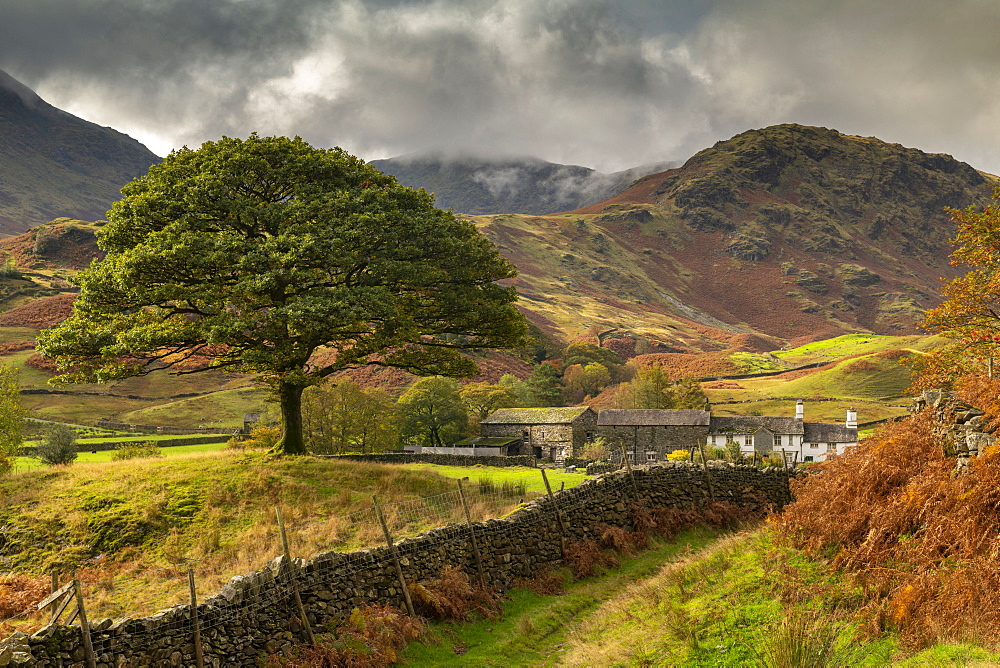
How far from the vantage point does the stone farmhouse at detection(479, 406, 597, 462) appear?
69312mm

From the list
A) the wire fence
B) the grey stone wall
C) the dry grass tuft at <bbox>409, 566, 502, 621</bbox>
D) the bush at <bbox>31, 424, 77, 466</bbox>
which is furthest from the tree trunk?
the bush at <bbox>31, 424, 77, 466</bbox>

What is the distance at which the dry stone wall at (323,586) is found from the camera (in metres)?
10.2

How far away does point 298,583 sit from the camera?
13.0 metres

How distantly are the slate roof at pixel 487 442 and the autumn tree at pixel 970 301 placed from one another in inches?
1743

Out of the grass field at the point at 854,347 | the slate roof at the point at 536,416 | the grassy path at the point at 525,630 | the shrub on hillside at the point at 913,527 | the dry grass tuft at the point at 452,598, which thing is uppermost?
the grass field at the point at 854,347

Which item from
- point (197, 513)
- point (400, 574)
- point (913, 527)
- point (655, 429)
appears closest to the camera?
point (913, 527)

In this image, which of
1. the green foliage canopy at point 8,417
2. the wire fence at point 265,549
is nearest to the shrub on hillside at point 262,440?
the green foliage canopy at point 8,417

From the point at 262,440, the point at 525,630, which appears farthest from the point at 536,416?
the point at 525,630

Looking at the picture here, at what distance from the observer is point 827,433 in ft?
248

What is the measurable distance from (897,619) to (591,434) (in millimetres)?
62497

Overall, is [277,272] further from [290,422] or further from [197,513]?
[197,513]

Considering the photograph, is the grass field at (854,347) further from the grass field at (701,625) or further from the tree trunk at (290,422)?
the grass field at (701,625)

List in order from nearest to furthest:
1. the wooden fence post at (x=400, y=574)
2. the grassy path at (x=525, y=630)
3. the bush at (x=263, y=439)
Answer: the grassy path at (x=525, y=630), the wooden fence post at (x=400, y=574), the bush at (x=263, y=439)

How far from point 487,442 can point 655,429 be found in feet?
68.6
